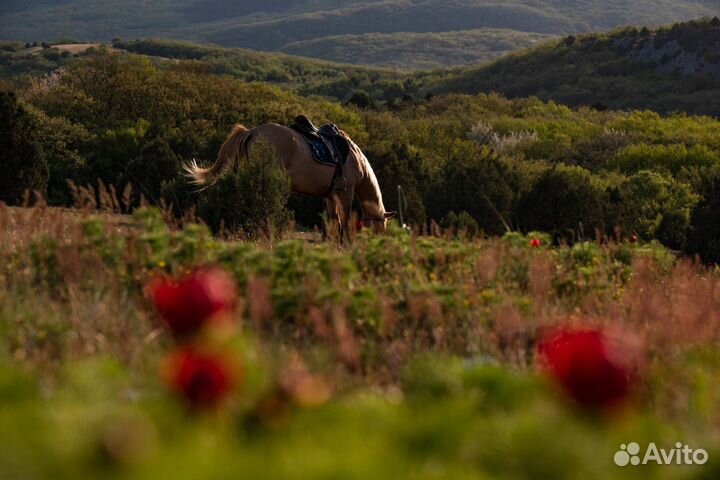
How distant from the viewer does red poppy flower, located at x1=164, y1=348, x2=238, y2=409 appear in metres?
2.51

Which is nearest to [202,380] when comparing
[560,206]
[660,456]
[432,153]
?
[660,456]

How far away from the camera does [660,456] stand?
3.16 m

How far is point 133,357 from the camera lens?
408cm

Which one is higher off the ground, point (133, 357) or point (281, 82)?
point (133, 357)

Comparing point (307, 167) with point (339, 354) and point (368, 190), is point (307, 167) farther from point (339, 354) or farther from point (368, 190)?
point (339, 354)

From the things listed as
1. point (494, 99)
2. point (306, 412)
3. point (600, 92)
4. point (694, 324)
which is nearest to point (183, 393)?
point (306, 412)

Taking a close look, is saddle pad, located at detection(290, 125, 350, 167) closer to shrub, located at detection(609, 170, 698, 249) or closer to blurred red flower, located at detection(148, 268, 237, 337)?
shrub, located at detection(609, 170, 698, 249)

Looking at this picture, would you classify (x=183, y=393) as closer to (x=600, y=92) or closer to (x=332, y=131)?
(x=332, y=131)

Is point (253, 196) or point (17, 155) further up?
point (253, 196)

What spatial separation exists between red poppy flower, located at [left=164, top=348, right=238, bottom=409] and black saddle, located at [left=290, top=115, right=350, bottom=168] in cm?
1151

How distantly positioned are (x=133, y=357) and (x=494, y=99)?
189 ft

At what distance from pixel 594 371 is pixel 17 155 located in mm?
18814

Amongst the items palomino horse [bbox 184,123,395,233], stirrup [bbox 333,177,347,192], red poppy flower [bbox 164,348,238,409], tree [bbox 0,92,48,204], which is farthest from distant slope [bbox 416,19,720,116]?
red poppy flower [bbox 164,348,238,409]

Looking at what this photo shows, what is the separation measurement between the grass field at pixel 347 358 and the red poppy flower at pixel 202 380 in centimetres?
6
